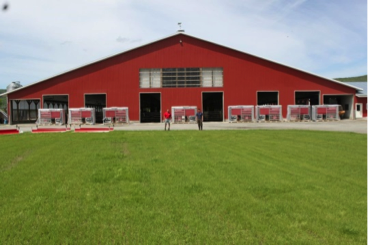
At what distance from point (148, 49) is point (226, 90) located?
1086 centimetres

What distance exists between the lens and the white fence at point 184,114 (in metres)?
37.5

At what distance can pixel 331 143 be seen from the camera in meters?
13.5

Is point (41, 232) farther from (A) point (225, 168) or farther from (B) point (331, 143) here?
(B) point (331, 143)

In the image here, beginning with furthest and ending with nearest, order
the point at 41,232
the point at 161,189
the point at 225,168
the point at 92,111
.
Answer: the point at 92,111 < the point at 225,168 < the point at 161,189 < the point at 41,232

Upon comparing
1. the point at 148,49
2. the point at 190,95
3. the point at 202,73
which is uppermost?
the point at 148,49

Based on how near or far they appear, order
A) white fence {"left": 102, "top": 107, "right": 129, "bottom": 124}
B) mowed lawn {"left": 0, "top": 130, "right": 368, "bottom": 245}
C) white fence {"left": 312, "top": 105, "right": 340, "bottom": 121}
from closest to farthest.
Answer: mowed lawn {"left": 0, "top": 130, "right": 368, "bottom": 245}, white fence {"left": 102, "top": 107, "right": 129, "bottom": 124}, white fence {"left": 312, "top": 105, "right": 340, "bottom": 121}

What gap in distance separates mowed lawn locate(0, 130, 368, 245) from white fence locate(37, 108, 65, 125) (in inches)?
1157

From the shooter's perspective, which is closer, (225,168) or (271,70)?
(225,168)

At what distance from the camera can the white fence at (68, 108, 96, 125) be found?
123ft

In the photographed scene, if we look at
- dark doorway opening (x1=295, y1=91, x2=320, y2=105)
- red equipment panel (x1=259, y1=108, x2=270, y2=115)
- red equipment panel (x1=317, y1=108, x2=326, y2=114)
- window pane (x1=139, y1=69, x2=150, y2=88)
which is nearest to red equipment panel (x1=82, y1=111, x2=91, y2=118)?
window pane (x1=139, y1=69, x2=150, y2=88)

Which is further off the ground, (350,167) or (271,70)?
(271,70)

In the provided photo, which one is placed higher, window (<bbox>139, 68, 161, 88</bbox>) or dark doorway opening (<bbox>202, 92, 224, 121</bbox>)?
window (<bbox>139, 68, 161, 88</bbox>)

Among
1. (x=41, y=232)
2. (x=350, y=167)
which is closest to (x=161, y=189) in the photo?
(x=41, y=232)

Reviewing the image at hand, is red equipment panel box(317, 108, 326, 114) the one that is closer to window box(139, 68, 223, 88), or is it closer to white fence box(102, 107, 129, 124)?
window box(139, 68, 223, 88)
